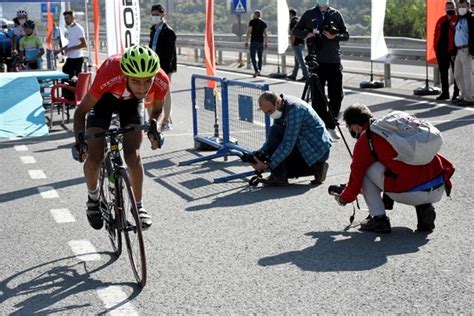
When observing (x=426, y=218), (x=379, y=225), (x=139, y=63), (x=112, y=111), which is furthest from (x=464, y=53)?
(x=139, y=63)

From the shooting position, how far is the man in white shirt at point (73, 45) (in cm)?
1845

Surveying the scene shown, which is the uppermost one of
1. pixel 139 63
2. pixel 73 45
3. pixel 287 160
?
pixel 139 63

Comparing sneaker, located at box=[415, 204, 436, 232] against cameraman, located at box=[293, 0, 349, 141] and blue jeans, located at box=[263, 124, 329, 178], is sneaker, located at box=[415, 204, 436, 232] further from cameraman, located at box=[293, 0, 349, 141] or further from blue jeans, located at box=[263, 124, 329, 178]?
cameraman, located at box=[293, 0, 349, 141]

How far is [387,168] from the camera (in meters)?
7.21

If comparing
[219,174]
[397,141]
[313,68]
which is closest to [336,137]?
[313,68]

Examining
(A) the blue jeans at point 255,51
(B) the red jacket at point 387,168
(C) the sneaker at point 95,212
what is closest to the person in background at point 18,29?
(A) the blue jeans at point 255,51

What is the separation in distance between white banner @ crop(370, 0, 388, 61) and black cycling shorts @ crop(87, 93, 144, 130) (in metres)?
14.0

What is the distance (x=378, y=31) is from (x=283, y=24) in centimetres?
597

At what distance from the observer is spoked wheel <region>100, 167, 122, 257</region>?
6.56m

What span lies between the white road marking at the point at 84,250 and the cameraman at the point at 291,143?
8.51ft

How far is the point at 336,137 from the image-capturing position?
12969mm

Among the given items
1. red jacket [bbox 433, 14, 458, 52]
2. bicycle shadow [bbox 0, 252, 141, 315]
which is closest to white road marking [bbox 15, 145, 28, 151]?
bicycle shadow [bbox 0, 252, 141, 315]

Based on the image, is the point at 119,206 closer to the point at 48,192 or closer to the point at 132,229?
the point at 132,229

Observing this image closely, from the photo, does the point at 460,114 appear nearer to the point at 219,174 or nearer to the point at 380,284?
the point at 219,174
